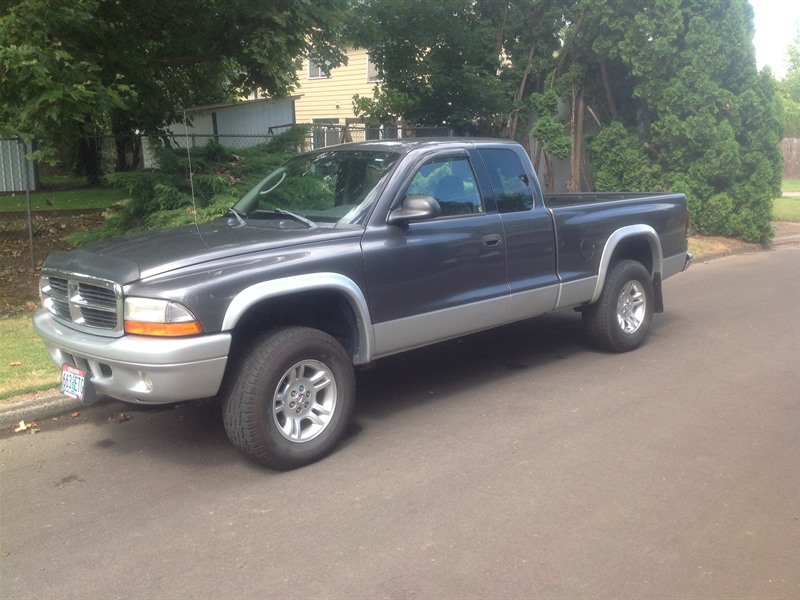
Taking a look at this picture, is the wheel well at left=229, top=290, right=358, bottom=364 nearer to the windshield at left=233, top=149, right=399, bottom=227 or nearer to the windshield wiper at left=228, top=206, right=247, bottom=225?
the windshield at left=233, top=149, right=399, bottom=227

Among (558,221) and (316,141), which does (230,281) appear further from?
(316,141)

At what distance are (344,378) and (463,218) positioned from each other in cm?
165

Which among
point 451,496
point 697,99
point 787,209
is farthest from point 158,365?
point 787,209

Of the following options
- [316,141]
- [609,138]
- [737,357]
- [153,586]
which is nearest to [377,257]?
[153,586]

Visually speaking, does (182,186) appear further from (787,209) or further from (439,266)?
(787,209)

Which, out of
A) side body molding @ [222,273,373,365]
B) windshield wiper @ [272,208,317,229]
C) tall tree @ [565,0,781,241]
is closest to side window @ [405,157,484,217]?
windshield wiper @ [272,208,317,229]

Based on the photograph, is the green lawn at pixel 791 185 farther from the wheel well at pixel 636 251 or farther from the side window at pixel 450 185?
the side window at pixel 450 185

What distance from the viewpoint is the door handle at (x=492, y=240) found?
6.15m

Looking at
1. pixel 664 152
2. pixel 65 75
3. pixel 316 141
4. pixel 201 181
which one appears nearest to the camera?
pixel 65 75

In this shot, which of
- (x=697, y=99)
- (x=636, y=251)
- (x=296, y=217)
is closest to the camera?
(x=296, y=217)

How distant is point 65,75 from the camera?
314 inches

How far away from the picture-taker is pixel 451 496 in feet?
15.0

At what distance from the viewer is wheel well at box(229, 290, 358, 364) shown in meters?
5.02

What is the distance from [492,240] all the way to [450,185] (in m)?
0.53
